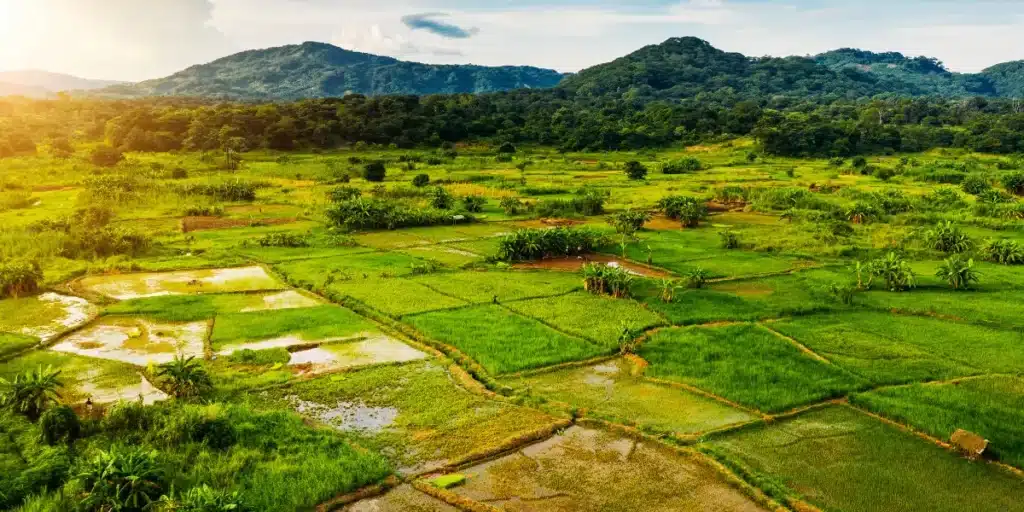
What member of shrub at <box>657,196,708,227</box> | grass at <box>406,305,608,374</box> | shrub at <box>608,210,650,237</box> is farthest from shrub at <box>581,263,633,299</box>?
shrub at <box>657,196,708,227</box>

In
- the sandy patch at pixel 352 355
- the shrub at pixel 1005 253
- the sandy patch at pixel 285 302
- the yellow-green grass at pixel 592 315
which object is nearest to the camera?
the sandy patch at pixel 352 355

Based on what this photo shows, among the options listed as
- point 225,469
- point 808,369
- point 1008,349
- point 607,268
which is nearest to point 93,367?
point 225,469

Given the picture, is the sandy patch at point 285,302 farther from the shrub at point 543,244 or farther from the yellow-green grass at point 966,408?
the yellow-green grass at point 966,408

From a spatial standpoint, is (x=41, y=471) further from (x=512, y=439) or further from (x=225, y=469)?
(x=512, y=439)

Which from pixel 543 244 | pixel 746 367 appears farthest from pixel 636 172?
pixel 746 367

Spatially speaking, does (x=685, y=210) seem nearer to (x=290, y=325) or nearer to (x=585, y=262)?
(x=585, y=262)

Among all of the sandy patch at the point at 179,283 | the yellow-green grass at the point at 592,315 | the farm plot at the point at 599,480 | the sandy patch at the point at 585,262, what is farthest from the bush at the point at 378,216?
the farm plot at the point at 599,480
